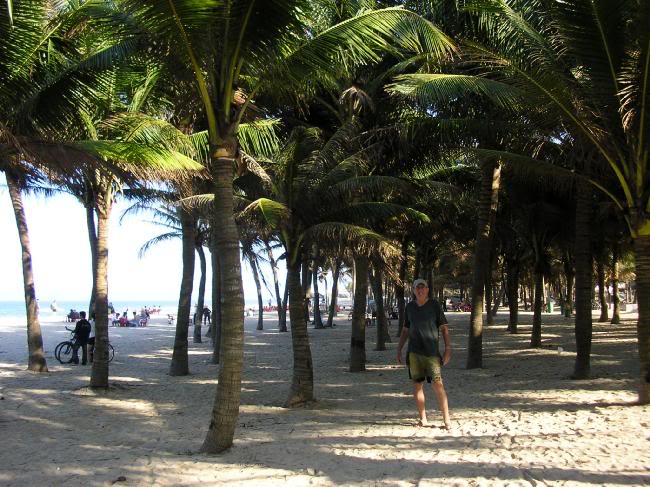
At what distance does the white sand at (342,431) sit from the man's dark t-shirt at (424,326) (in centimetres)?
97

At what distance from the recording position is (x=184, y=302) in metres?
13.1

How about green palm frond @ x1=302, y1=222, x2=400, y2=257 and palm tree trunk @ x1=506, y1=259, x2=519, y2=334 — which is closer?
green palm frond @ x1=302, y1=222, x2=400, y2=257

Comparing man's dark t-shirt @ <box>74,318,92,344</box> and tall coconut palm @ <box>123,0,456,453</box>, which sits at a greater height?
tall coconut palm @ <box>123,0,456,453</box>

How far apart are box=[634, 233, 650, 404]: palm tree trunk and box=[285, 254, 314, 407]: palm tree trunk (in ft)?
15.2

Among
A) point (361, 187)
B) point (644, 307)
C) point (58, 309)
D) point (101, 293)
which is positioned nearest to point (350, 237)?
point (361, 187)

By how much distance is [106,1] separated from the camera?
21.4 ft

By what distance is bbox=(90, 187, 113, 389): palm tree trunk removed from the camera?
10688 millimetres

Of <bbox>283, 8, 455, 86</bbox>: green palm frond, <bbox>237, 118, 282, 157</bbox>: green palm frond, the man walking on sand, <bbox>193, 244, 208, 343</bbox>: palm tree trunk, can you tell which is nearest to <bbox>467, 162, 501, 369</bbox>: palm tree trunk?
<bbox>237, 118, 282, 157</bbox>: green palm frond

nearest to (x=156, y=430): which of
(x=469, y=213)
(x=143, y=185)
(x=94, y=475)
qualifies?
(x=94, y=475)

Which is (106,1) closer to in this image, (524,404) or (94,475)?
(94,475)

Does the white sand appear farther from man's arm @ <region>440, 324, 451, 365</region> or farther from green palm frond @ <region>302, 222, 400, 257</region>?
green palm frond @ <region>302, 222, 400, 257</region>

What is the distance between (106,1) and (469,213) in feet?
45.4

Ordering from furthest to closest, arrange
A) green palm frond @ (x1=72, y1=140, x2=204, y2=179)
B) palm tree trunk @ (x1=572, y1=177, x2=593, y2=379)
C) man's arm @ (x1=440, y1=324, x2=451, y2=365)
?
Result: 1. palm tree trunk @ (x1=572, y1=177, x2=593, y2=379)
2. green palm frond @ (x1=72, y1=140, x2=204, y2=179)
3. man's arm @ (x1=440, y1=324, x2=451, y2=365)

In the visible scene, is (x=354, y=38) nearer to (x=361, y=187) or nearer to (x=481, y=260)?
(x=361, y=187)
